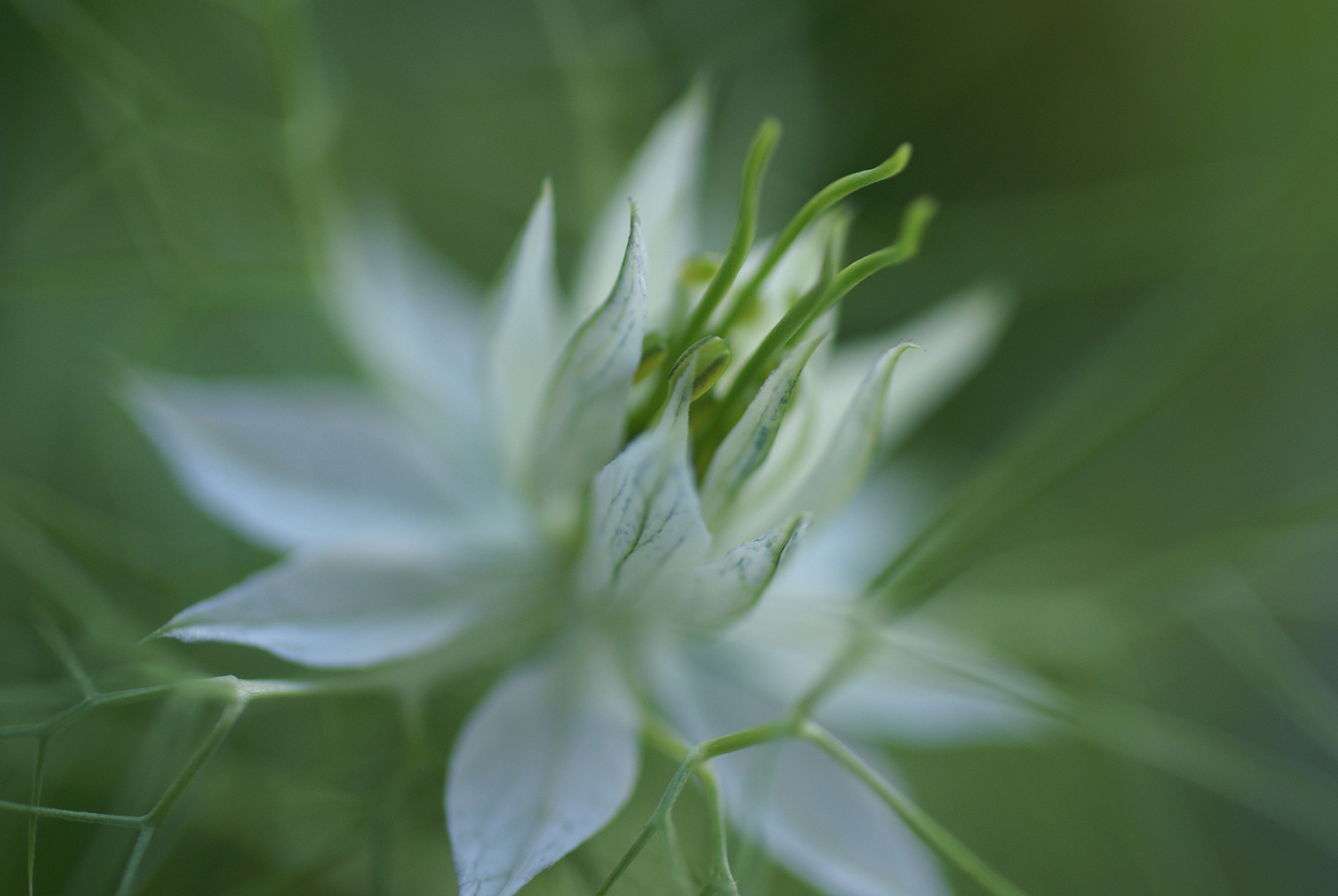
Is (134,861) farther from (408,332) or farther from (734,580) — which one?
(408,332)

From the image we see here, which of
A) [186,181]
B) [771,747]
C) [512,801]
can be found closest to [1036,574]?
[771,747]

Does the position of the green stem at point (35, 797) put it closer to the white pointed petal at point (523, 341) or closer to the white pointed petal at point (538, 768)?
the white pointed petal at point (538, 768)

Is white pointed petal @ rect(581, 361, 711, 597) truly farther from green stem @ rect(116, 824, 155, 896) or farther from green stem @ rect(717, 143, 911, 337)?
green stem @ rect(116, 824, 155, 896)

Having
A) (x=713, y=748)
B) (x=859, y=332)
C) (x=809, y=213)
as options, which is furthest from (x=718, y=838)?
(x=859, y=332)

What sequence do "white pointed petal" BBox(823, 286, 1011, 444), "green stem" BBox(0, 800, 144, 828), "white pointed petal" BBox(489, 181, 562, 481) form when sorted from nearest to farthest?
1. "green stem" BBox(0, 800, 144, 828)
2. "white pointed petal" BBox(489, 181, 562, 481)
3. "white pointed petal" BBox(823, 286, 1011, 444)

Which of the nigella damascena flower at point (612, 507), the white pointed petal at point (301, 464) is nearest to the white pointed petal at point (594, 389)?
the nigella damascena flower at point (612, 507)

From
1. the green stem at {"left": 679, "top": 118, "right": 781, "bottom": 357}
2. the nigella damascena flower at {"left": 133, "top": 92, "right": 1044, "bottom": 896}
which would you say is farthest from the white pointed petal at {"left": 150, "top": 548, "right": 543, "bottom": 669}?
the green stem at {"left": 679, "top": 118, "right": 781, "bottom": 357}
